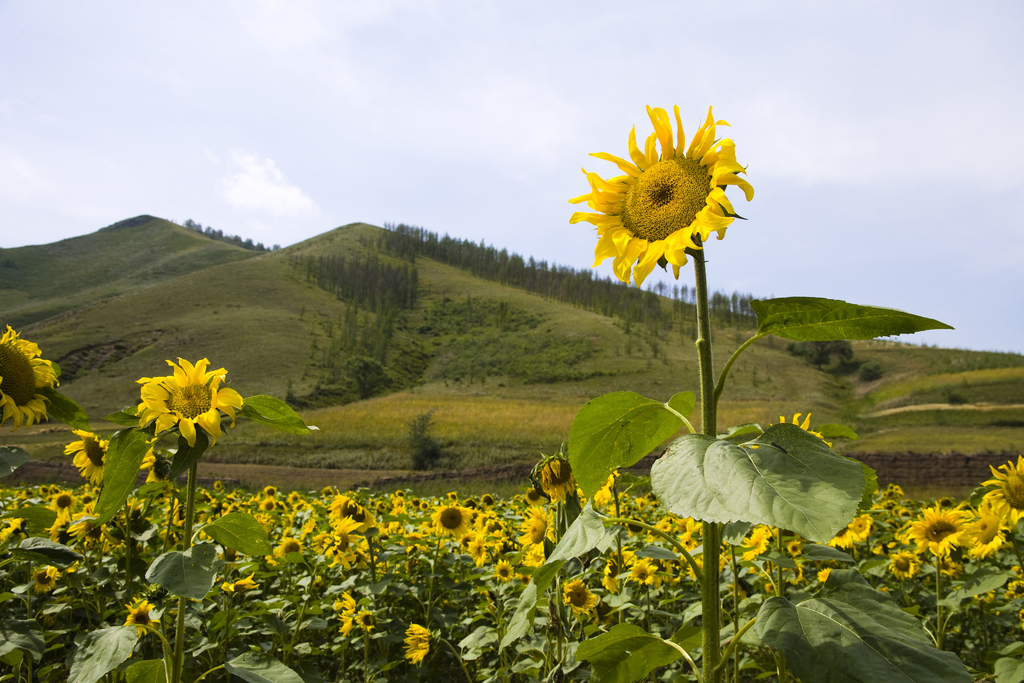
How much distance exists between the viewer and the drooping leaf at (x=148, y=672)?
1378mm

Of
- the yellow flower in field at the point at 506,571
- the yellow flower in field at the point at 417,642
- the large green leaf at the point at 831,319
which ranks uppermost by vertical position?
the large green leaf at the point at 831,319

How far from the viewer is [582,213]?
1146 mm

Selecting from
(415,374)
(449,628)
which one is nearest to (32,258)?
(415,374)

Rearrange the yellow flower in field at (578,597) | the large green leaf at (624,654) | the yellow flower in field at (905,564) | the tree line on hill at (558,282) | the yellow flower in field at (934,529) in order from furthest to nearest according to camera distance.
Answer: the tree line on hill at (558,282) < the yellow flower in field at (905,564) < the yellow flower in field at (934,529) < the yellow flower in field at (578,597) < the large green leaf at (624,654)

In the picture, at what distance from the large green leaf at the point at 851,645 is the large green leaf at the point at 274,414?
1.18 metres

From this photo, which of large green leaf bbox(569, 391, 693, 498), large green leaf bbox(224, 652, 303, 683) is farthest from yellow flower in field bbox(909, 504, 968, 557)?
large green leaf bbox(224, 652, 303, 683)

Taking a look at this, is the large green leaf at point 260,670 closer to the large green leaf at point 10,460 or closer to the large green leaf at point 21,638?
the large green leaf at point 10,460

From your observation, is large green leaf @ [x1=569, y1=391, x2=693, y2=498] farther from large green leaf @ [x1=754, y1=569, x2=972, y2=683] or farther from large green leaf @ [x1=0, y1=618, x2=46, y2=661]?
large green leaf @ [x1=0, y1=618, x2=46, y2=661]

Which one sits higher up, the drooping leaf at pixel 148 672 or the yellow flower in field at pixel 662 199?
the yellow flower in field at pixel 662 199

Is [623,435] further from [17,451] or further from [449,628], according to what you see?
[449,628]

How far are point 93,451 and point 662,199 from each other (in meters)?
3.23

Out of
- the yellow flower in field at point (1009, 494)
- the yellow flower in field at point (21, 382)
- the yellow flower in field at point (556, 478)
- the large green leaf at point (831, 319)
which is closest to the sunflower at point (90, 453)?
the yellow flower in field at point (21, 382)

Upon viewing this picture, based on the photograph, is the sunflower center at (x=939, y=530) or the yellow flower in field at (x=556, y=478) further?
the sunflower center at (x=939, y=530)

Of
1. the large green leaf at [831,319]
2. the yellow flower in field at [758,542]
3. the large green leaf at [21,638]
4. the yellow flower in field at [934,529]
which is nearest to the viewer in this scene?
the large green leaf at [831,319]
